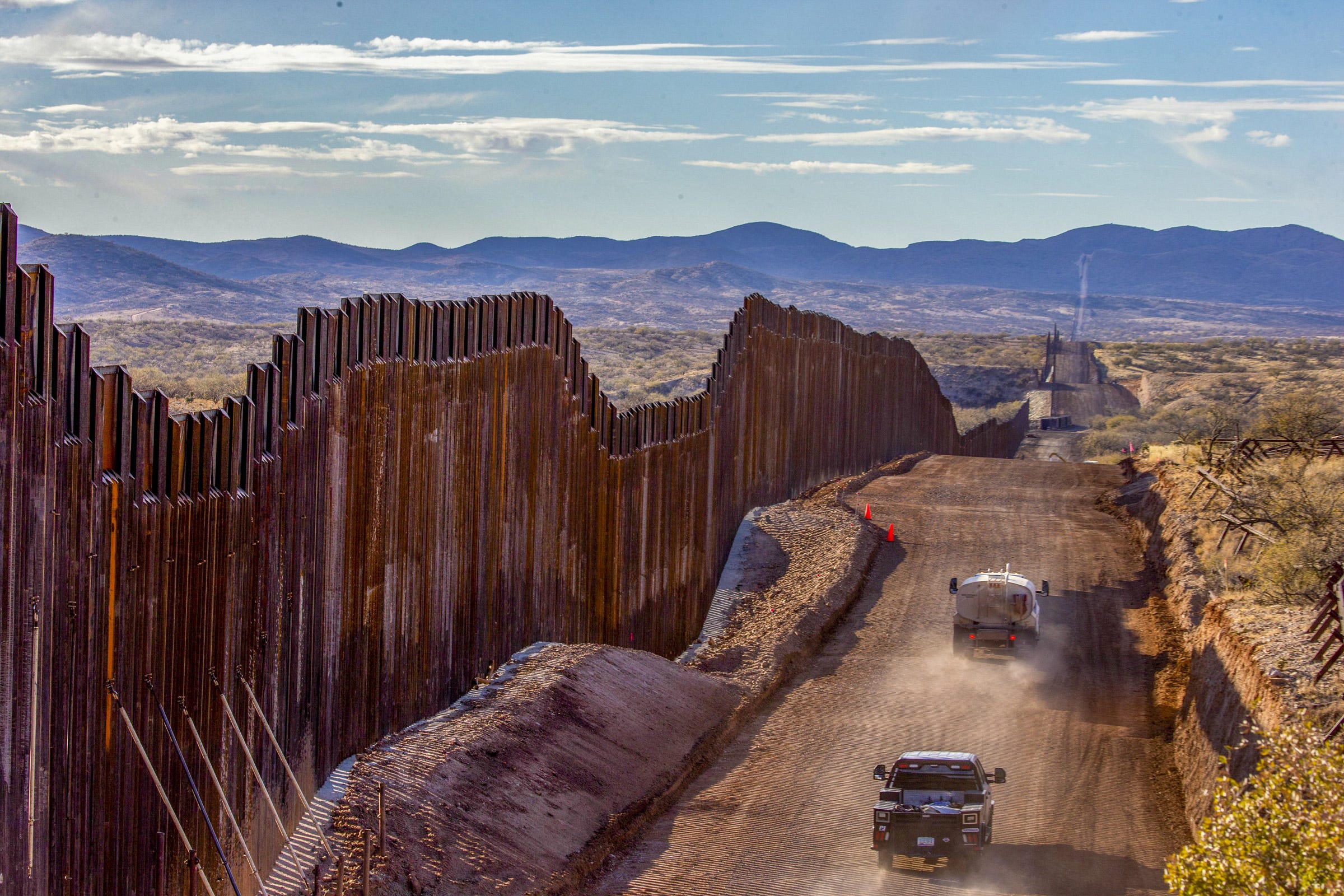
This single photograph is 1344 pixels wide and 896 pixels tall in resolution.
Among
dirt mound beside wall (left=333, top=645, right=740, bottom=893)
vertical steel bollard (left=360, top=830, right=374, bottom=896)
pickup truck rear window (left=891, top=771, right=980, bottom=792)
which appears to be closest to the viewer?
vertical steel bollard (left=360, top=830, right=374, bottom=896)

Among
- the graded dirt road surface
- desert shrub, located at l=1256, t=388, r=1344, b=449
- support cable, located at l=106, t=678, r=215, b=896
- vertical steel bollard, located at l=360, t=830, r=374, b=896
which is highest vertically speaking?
desert shrub, located at l=1256, t=388, r=1344, b=449

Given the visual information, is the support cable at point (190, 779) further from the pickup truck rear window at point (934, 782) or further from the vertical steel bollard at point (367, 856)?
the pickup truck rear window at point (934, 782)

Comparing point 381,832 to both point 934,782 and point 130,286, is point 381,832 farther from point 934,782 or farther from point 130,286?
point 130,286

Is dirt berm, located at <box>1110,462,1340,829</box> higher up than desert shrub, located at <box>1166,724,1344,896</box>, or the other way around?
desert shrub, located at <box>1166,724,1344,896</box>

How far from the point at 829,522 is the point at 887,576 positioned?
8.81 feet

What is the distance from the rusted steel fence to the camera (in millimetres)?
8875

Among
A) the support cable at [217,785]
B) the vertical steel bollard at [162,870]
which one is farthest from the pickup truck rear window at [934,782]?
the vertical steel bollard at [162,870]

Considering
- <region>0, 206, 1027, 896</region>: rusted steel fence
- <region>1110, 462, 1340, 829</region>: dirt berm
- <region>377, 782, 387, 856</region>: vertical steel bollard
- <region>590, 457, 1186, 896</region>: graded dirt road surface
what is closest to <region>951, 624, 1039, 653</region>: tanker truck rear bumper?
<region>590, 457, 1186, 896</region>: graded dirt road surface

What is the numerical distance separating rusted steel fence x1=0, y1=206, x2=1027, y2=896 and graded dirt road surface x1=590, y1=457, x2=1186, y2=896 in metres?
3.29

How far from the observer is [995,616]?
2369 cm

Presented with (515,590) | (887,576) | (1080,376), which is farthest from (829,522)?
(1080,376)

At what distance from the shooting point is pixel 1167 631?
24781 mm

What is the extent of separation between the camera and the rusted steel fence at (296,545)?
888 centimetres

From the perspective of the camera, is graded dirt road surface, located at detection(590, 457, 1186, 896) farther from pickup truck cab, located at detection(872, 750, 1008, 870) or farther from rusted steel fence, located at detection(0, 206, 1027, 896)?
rusted steel fence, located at detection(0, 206, 1027, 896)
